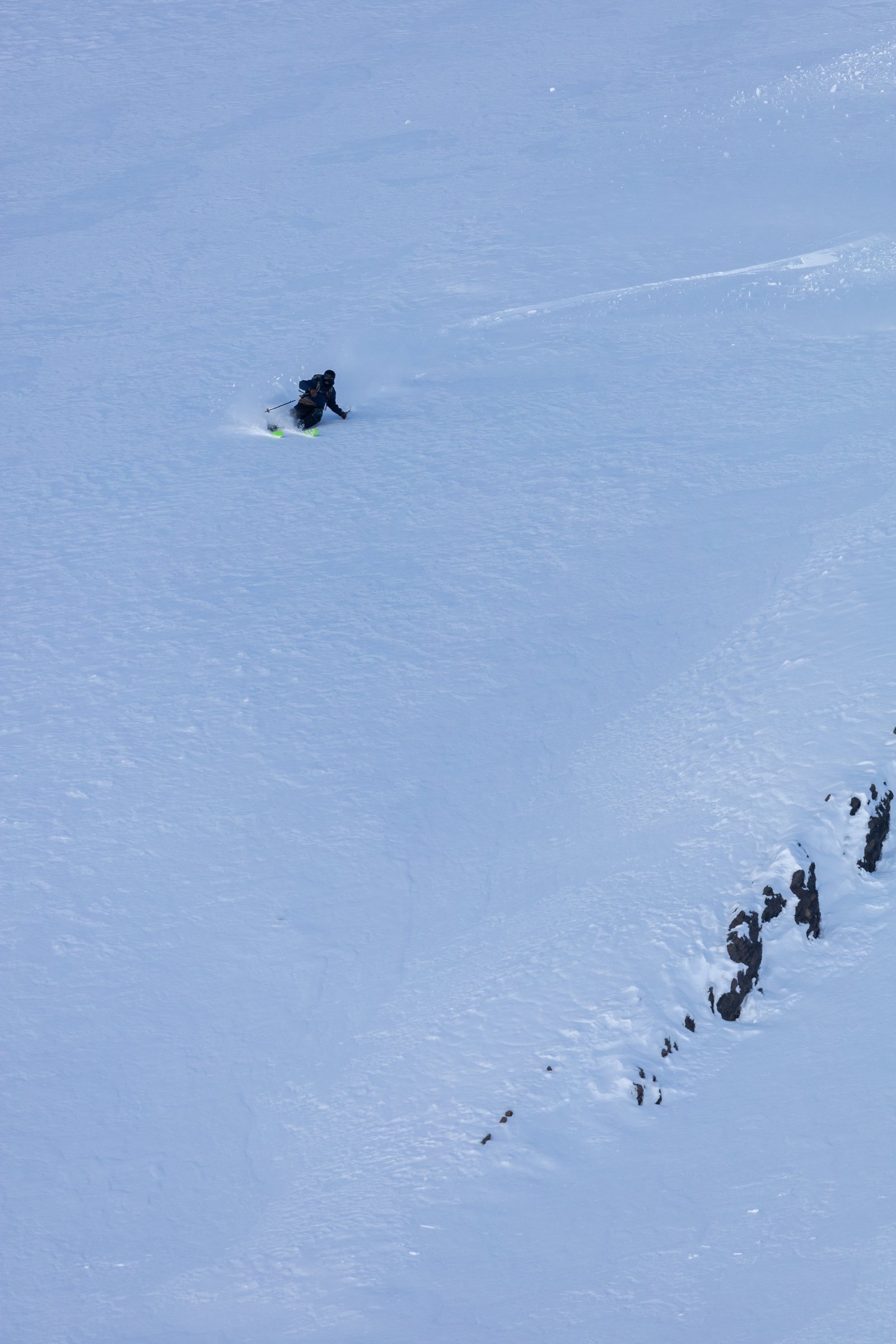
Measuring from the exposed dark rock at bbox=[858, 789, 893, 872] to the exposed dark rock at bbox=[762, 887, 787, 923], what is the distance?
2.22 ft

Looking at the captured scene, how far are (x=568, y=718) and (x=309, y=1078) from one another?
289 cm

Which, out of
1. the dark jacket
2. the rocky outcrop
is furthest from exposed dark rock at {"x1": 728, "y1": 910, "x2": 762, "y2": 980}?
the dark jacket

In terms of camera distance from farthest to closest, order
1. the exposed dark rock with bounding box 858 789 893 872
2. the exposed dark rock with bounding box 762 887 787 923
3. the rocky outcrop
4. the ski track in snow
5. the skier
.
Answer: the ski track in snow, the skier, the exposed dark rock with bounding box 858 789 893 872, the exposed dark rock with bounding box 762 887 787 923, the rocky outcrop

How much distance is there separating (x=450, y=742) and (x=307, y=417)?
4.04 m

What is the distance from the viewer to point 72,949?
6.89 metres

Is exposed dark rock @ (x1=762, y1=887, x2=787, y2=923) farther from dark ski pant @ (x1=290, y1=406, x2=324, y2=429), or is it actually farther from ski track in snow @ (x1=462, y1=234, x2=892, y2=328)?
ski track in snow @ (x1=462, y1=234, x2=892, y2=328)

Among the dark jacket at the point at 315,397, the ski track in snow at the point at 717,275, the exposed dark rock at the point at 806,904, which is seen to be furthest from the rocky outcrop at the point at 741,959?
the ski track in snow at the point at 717,275

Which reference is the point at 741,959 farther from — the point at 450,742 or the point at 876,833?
the point at 450,742

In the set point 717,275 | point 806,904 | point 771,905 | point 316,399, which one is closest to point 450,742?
point 771,905

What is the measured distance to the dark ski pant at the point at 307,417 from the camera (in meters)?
10.8

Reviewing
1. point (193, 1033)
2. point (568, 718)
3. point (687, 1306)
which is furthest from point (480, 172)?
point (687, 1306)

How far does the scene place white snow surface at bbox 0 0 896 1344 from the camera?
5938mm

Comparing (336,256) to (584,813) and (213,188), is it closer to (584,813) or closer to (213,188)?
(213,188)

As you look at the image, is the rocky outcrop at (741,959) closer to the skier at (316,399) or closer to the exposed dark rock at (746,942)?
the exposed dark rock at (746,942)
